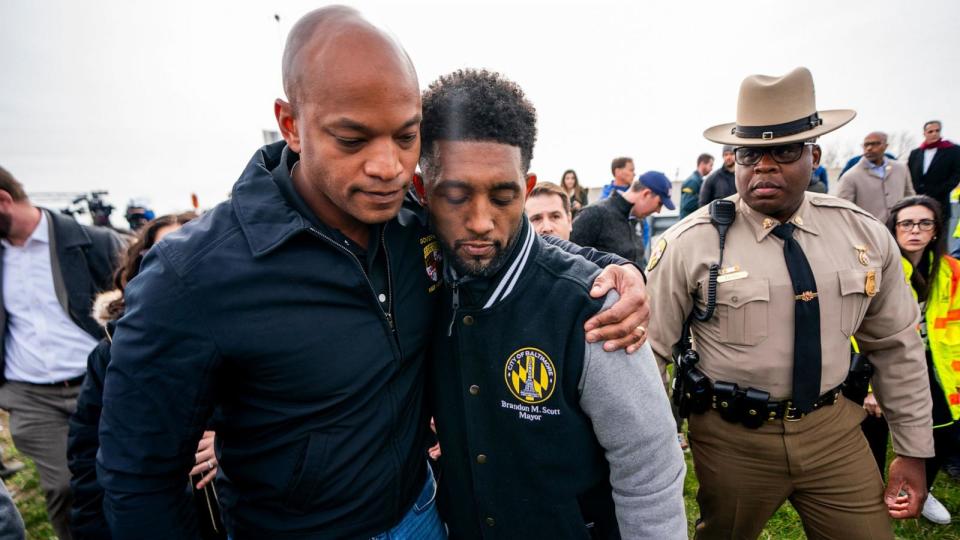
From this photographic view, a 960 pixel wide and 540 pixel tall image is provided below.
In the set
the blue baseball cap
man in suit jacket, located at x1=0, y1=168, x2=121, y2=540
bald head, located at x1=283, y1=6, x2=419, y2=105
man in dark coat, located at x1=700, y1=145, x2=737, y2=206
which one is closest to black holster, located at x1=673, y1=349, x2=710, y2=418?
Answer: bald head, located at x1=283, y1=6, x2=419, y2=105

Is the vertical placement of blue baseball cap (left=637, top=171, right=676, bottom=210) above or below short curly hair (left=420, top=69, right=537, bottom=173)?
below

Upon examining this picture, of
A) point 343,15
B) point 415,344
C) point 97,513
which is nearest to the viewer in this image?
point 343,15

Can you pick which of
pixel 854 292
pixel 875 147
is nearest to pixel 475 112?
pixel 854 292

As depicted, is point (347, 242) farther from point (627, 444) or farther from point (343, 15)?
point (627, 444)

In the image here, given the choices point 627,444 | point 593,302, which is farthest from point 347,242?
point 627,444

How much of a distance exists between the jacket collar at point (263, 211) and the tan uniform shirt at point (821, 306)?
2.08 m

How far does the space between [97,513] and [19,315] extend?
7.59 feet

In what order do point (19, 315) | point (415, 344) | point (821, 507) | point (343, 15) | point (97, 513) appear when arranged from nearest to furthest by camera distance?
point (343, 15), point (415, 344), point (97, 513), point (821, 507), point (19, 315)

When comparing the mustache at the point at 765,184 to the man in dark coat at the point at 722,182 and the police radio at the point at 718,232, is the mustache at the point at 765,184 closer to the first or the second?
the police radio at the point at 718,232

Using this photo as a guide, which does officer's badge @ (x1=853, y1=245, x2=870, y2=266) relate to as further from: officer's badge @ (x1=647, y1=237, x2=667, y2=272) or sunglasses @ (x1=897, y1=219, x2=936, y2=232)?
sunglasses @ (x1=897, y1=219, x2=936, y2=232)

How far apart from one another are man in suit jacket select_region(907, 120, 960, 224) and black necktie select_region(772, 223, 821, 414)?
341 inches

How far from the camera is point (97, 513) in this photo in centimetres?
184

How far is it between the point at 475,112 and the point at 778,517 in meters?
4.03

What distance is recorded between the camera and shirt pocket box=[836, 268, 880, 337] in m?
2.34
